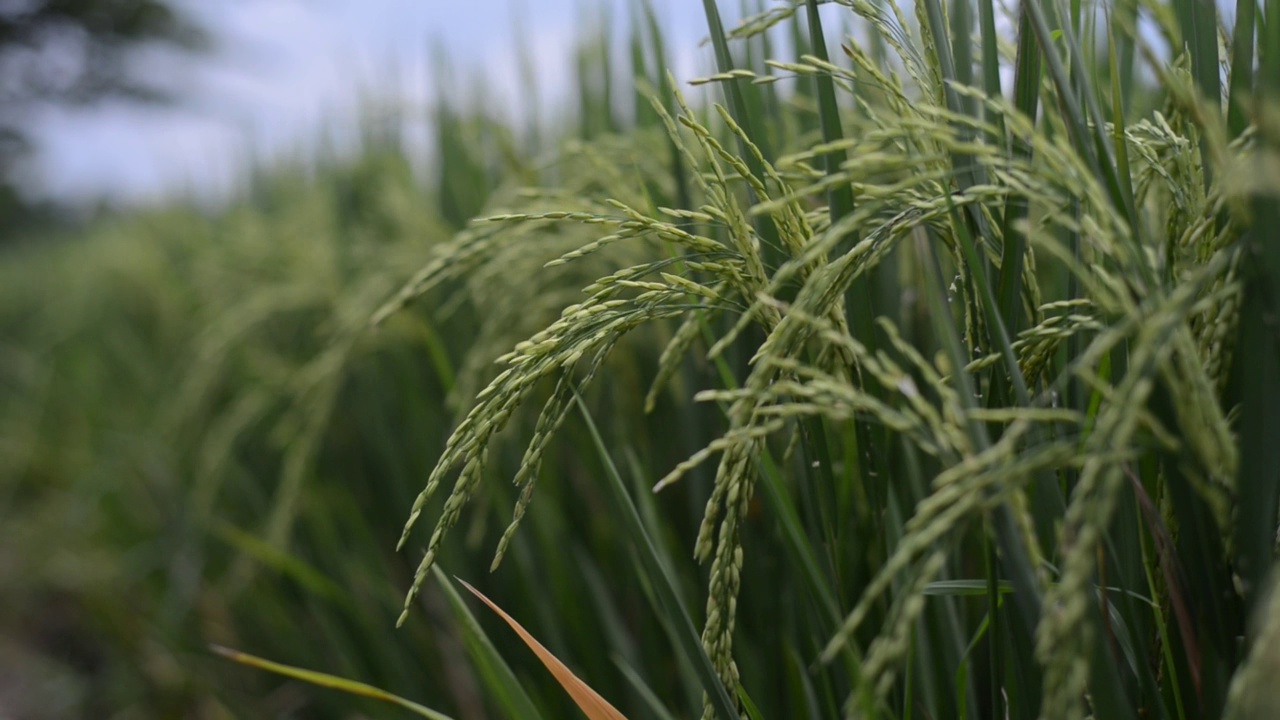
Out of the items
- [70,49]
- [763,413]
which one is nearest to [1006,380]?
[763,413]

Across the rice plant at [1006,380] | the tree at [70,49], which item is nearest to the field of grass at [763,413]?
the rice plant at [1006,380]

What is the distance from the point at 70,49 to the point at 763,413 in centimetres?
1429

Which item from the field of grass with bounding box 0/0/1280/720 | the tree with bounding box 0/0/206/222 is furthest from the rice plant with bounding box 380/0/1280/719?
the tree with bounding box 0/0/206/222

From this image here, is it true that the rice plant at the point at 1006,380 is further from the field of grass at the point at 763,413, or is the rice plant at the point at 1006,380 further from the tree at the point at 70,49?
the tree at the point at 70,49

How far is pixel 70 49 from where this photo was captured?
39.3 feet

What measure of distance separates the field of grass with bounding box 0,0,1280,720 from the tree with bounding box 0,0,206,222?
1086 centimetres

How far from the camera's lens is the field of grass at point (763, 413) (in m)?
0.51

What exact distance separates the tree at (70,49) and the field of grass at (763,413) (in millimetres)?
10864

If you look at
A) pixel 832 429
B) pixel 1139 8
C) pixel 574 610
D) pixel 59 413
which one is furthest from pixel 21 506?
pixel 1139 8

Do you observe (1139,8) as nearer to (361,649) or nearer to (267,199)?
(361,649)

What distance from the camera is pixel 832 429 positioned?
2.96 feet

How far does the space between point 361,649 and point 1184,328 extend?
1672 mm

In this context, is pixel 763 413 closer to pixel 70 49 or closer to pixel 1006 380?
pixel 1006 380

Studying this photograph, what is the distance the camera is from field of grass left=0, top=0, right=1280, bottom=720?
1.68ft
